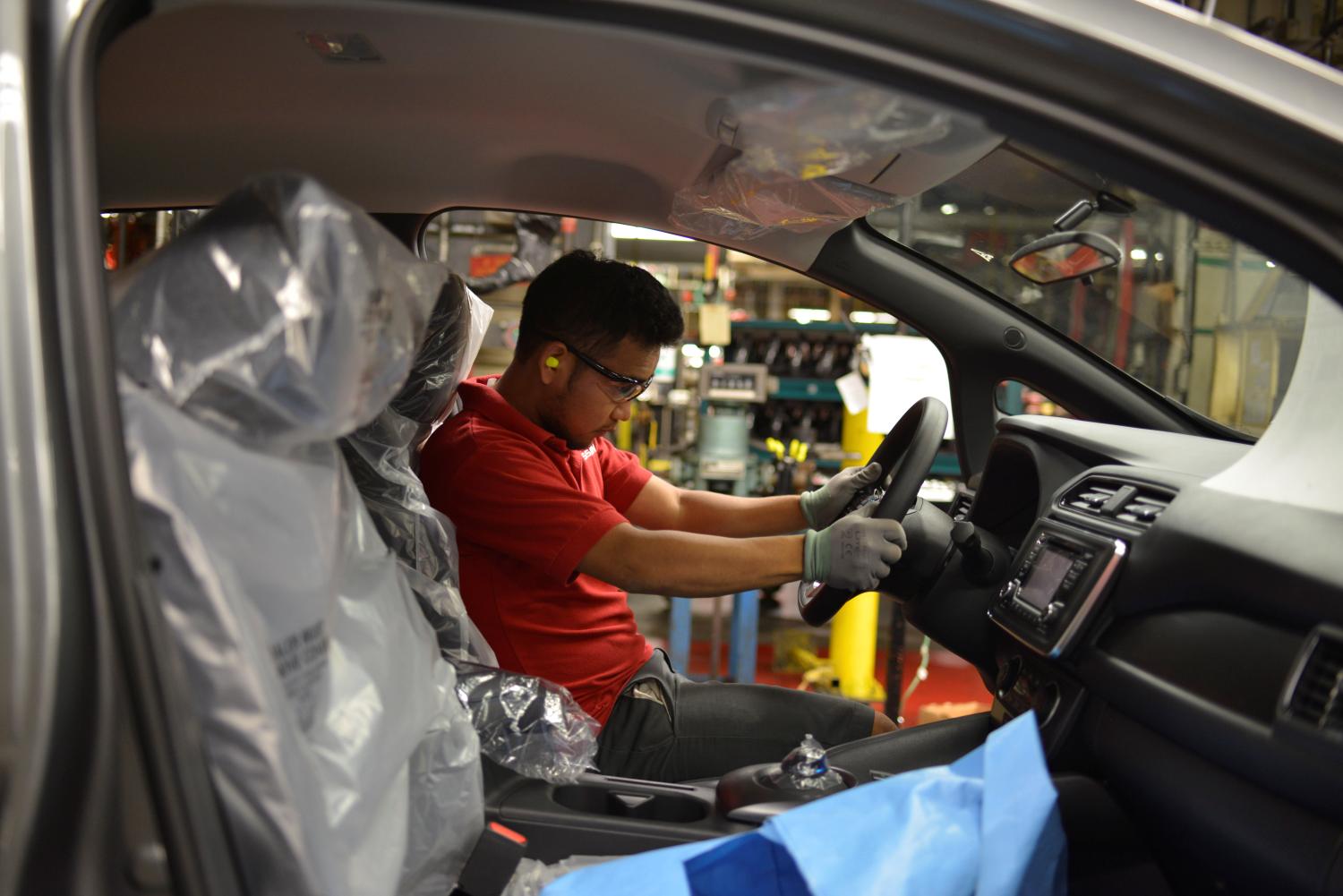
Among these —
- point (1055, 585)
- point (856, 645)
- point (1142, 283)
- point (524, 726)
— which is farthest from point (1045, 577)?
point (1142, 283)

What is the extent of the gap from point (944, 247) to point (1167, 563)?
3.25ft

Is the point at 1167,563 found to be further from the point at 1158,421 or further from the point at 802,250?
the point at 802,250

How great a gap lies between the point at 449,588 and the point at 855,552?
640mm

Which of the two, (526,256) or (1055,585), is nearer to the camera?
(1055,585)

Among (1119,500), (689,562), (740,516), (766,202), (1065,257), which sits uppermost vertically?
(766,202)

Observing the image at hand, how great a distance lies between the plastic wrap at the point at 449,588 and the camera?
1.30 m

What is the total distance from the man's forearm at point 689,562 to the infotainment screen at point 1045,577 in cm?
38

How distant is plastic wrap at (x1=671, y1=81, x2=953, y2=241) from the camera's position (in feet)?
2.99

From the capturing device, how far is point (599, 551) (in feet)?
5.19

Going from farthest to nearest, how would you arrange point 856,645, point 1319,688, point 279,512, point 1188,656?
point 856,645 → point 1188,656 → point 1319,688 → point 279,512

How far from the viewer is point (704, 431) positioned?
15.1ft

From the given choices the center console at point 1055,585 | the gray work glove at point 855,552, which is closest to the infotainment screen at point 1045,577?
the center console at point 1055,585

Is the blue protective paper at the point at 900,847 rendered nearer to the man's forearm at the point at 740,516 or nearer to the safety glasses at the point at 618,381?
the safety glasses at the point at 618,381

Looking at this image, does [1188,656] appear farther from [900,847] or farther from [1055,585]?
[900,847]
